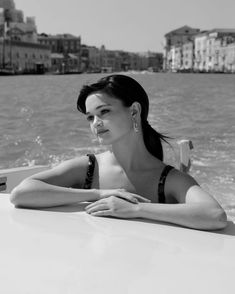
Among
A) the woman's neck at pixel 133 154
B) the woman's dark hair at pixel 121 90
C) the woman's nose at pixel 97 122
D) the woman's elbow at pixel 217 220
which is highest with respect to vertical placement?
the woman's dark hair at pixel 121 90

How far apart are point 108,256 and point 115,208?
0.30 metres

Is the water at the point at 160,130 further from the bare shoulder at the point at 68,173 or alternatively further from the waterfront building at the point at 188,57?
the waterfront building at the point at 188,57

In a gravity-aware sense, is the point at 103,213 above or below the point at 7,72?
above

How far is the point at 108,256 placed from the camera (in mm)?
947

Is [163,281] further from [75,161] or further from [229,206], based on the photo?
[229,206]

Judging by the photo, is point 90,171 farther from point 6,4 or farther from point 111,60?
point 111,60

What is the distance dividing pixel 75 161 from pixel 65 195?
15 centimetres

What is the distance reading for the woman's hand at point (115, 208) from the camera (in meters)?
1.23

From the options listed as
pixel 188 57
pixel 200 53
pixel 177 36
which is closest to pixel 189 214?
pixel 200 53

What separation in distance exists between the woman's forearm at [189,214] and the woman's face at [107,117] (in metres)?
0.23

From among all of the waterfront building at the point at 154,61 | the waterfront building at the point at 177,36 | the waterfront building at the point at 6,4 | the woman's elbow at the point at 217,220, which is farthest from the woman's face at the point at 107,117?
the waterfront building at the point at 154,61

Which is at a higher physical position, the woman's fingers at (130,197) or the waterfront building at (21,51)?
the waterfront building at (21,51)

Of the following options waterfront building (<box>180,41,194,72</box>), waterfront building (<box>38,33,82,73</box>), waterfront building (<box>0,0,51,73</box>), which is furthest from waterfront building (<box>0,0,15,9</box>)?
waterfront building (<box>180,41,194,72</box>)

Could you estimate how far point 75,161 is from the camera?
1.47 meters
